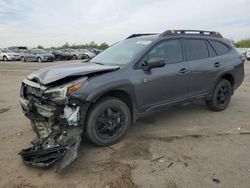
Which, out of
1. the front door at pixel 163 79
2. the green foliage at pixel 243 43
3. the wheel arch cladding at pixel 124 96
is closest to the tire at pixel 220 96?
the front door at pixel 163 79

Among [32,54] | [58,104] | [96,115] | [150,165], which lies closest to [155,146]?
[150,165]

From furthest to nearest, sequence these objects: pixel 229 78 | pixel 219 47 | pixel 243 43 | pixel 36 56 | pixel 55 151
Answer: pixel 243 43 → pixel 36 56 → pixel 229 78 → pixel 219 47 → pixel 55 151

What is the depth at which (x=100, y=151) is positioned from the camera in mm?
3992

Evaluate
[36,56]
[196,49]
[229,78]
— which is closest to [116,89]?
[196,49]

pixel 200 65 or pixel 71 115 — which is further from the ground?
pixel 200 65

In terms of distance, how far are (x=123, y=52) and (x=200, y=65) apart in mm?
1613

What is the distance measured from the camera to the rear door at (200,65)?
17.2 feet

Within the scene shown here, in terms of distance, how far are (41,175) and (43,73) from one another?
1.62 metres

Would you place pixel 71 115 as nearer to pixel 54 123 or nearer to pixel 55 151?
pixel 54 123

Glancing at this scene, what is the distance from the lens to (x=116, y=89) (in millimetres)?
4090

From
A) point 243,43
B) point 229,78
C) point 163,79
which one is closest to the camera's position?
point 163,79

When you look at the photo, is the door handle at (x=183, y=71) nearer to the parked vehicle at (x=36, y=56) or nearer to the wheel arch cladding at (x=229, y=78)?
the wheel arch cladding at (x=229, y=78)

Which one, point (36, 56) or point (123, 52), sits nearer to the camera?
point (123, 52)

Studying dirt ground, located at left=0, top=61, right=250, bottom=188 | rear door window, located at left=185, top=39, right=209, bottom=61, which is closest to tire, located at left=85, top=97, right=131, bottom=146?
dirt ground, located at left=0, top=61, right=250, bottom=188
